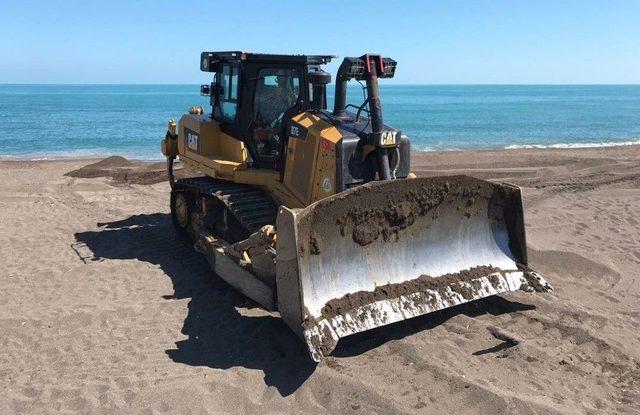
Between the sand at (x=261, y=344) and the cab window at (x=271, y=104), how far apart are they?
176 cm

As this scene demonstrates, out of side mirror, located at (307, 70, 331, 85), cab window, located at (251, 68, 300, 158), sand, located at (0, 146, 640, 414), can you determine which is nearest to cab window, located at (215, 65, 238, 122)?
cab window, located at (251, 68, 300, 158)

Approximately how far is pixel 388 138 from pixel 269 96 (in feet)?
6.79

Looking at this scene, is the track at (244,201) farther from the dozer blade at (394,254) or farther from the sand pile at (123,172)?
the sand pile at (123,172)

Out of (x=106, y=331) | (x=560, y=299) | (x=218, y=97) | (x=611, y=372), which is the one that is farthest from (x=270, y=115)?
(x=611, y=372)

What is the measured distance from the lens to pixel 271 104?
305 inches

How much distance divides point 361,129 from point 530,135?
103 feet

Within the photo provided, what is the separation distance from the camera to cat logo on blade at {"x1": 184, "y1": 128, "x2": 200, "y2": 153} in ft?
27.7

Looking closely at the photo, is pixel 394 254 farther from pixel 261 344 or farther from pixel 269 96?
pixel 269 96

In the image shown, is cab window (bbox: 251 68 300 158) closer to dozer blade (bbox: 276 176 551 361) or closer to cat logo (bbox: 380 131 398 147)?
cat logo (bbox: 380 131 398 147)

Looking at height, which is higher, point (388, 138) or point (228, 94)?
point (228, 94)

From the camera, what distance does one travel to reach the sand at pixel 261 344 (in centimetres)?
475

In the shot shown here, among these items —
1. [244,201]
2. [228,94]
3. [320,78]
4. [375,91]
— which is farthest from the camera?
[228,94]

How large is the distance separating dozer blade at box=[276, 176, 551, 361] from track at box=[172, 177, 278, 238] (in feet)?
5.09

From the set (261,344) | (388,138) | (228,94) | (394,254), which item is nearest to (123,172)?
(228,94)
